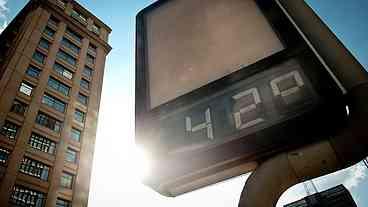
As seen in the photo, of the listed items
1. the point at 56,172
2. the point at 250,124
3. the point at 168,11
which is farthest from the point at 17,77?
the point at 250,124

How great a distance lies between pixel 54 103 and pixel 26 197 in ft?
30.5

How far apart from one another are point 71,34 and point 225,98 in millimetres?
34998

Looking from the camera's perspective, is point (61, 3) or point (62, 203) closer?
point (62, 203)

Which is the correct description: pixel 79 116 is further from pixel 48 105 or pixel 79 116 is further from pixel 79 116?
pixel 48 105

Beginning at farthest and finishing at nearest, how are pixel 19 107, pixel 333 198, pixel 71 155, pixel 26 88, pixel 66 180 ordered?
pixel 333 198
pixel 71 155
pixel 26 88
pixel 66 180
pixel 19 107

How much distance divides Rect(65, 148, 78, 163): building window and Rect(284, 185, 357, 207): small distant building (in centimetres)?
5010

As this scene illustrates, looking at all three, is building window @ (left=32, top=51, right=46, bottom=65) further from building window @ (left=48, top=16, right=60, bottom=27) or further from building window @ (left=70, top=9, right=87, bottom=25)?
building window @ (left=70, top=9, right=87, bottom=25)

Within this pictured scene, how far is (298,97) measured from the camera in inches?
47.4

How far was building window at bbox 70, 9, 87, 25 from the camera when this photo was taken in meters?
34.4

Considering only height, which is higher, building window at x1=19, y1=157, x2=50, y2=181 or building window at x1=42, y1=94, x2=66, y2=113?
building window at x1=42, y1=94, x2=66, y2=113

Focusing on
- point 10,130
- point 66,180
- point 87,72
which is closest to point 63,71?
point 87,72

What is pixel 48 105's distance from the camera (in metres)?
24.1

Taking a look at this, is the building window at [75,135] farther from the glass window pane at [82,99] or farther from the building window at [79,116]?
A: the glass window pane at [82,99]

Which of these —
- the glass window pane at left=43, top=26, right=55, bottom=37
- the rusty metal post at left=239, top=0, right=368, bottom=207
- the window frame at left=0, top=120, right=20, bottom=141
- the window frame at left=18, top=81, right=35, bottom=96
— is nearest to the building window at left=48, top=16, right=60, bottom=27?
the glass window pane at left=43, top=26, right=55, bottom=37
